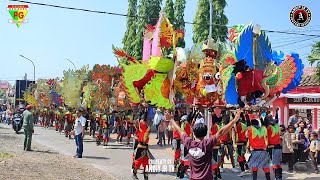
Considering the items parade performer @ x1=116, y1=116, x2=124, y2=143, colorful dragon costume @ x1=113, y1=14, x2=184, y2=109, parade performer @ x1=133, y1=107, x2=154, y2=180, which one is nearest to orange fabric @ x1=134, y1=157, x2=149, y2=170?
parade performer @ x1=133, y1=107, x2=154, y2=180

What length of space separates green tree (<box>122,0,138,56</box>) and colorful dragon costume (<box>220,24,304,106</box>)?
94.2ft

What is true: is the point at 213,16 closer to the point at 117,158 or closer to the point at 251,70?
the point at 117,158

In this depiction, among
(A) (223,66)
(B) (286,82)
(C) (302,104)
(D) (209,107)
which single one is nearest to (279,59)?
(B) (286,82)

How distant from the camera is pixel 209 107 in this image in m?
9.90

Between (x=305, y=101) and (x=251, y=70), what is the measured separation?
41.1ft

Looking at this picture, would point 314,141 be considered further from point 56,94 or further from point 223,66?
point 56,94

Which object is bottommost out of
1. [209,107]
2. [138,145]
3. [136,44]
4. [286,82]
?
[138,145]

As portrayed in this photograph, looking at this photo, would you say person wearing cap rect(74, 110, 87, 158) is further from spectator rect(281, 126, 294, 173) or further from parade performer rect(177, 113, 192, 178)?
spectator rect(281, 126, 294, 173)

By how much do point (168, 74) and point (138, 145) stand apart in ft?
6.84

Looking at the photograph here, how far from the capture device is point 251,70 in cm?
1015

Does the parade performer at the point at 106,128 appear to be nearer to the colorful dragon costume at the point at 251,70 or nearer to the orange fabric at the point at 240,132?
the orange fabric at the point at 240,132

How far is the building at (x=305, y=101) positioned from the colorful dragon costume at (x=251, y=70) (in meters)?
9.86

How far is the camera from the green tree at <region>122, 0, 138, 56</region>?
3947cm

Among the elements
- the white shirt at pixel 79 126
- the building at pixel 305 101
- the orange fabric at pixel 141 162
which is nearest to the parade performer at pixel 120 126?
the white shirt at pixel 79 126
